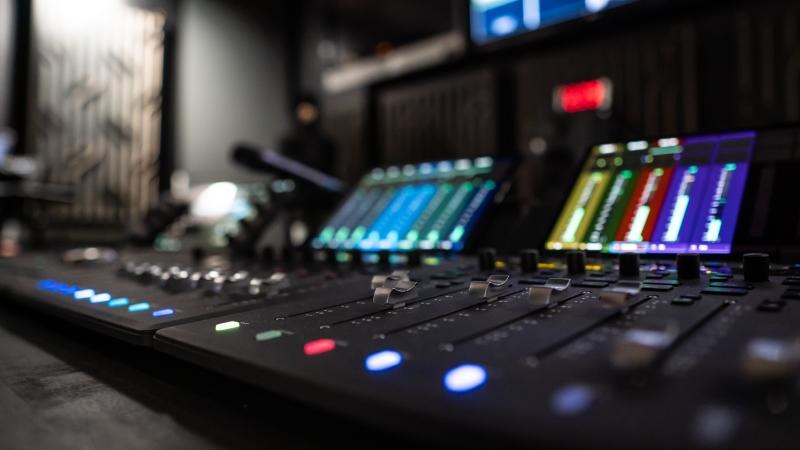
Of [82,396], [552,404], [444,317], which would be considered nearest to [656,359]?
[552,404]


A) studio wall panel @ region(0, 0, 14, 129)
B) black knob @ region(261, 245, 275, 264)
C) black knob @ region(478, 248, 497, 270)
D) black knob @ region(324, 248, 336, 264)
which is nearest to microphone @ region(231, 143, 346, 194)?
black knob @ region(261, 245, 275, 264)

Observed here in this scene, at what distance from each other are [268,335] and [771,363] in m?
0.34

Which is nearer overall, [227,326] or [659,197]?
[227,326]

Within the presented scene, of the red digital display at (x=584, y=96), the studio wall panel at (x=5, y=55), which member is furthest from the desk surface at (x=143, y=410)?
the studio wall panel at (x=5, y=55)

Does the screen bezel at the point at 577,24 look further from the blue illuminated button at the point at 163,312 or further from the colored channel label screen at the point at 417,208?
the blue illuminated button at the point at 163,312

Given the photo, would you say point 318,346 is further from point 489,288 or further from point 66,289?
point 66,289

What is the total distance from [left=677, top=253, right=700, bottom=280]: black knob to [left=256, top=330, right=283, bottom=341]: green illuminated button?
0.45 m

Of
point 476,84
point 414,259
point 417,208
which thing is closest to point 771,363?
point 414,259

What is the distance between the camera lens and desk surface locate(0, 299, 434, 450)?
34 cm

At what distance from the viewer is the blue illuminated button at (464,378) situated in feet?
0.92

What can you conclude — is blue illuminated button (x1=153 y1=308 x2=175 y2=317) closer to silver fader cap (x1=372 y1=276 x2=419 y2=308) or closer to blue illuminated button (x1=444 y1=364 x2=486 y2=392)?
silver fader cap (x1=372 y1=276 x2=419 y2=308)

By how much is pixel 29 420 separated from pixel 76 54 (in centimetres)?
469

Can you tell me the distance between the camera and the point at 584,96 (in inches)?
103

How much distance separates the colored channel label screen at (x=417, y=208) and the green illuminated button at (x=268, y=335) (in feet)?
1.91
